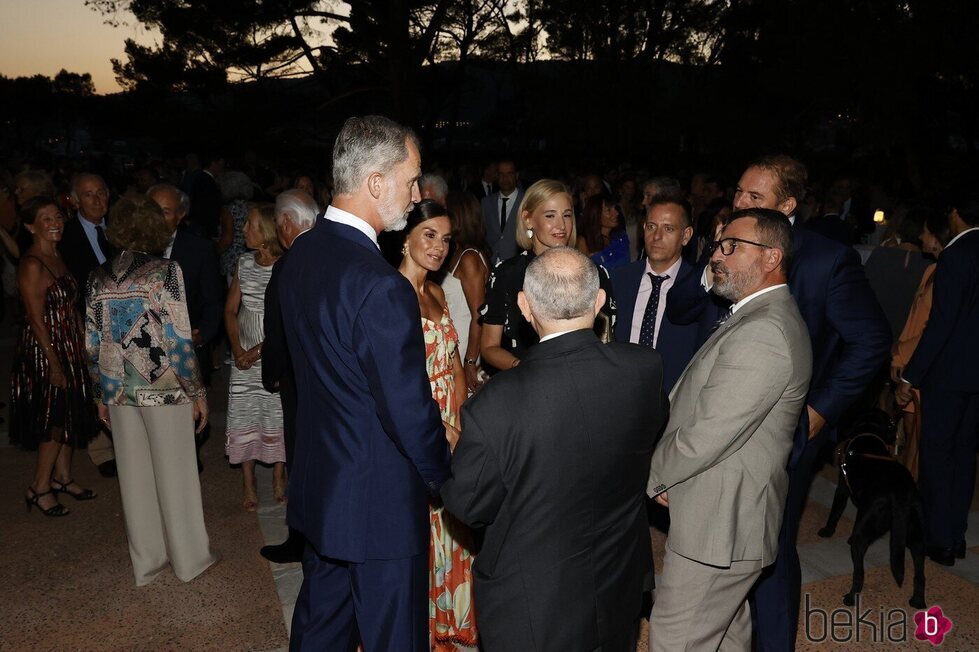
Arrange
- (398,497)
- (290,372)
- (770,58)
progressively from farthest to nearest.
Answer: (770,58)
(290,372)
(398,497)

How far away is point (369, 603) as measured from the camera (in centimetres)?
246

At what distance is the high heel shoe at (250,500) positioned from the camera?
15.9ft

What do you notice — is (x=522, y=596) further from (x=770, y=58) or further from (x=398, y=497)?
(x=770, y=58)

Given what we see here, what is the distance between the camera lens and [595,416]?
6.77 ft

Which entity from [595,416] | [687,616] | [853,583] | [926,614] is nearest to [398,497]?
[595,416]

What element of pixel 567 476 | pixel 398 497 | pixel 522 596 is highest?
pixel 567 476

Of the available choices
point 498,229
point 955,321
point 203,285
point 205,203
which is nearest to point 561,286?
point 955,321

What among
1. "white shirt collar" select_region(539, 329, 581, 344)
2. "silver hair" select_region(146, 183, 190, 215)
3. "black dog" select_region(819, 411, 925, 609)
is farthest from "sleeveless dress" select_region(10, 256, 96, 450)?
"black dog" select_region(819, 411, 925, 609)

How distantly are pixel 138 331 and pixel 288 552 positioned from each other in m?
1.47

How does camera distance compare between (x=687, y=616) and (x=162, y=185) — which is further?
A: (x=162, y=185)

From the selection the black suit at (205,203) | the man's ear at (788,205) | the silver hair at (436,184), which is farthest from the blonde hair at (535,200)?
the black suit at (205,203)

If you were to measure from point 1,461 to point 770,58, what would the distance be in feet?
73.2

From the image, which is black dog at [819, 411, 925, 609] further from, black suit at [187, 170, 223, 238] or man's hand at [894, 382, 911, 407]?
black suit at [187, 170, 223, 238]

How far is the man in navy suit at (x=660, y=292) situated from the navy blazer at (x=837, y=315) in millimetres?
772
